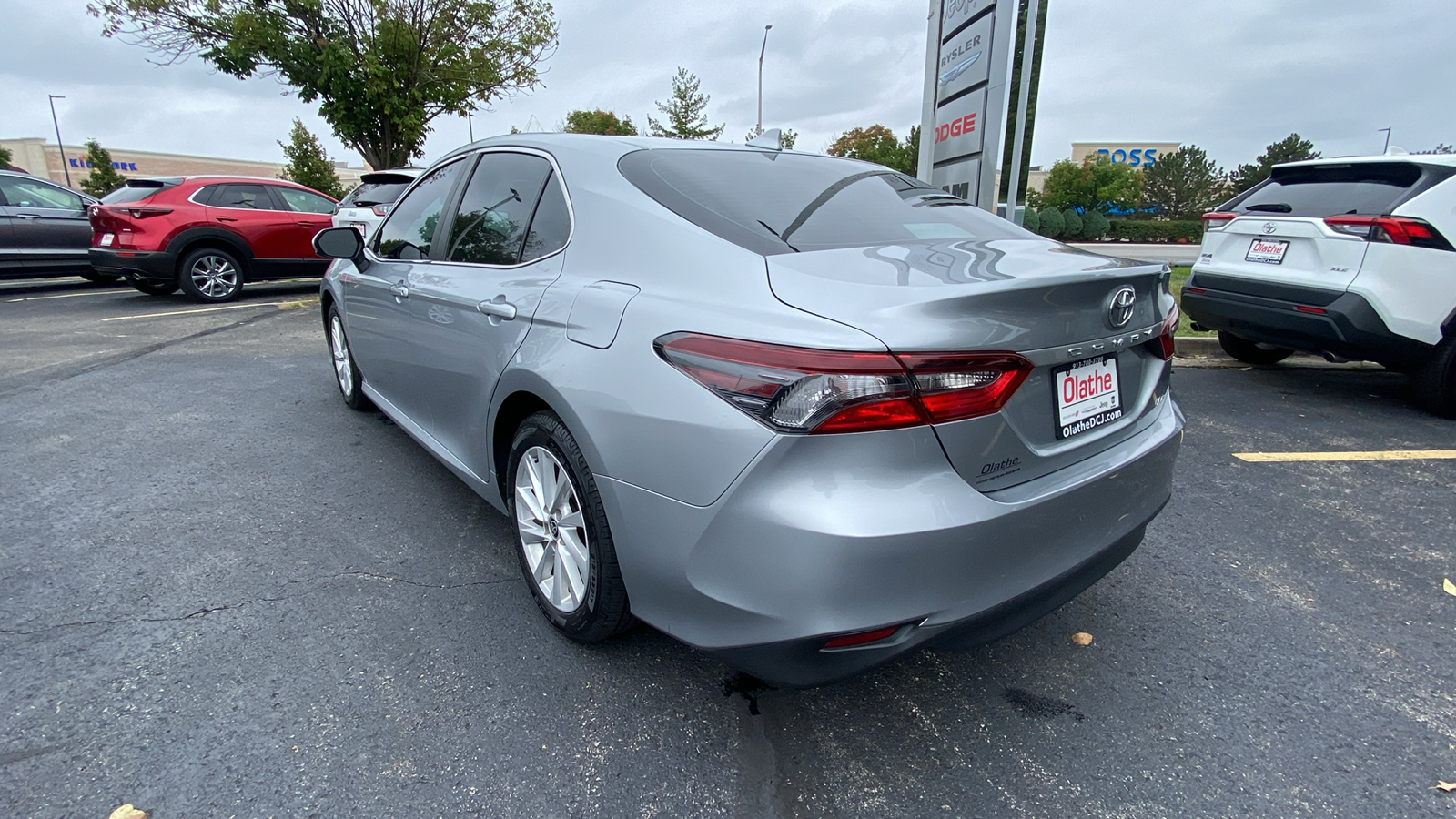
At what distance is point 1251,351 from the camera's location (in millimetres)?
6402

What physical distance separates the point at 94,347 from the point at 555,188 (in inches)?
258

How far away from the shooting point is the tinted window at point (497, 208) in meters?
2.62

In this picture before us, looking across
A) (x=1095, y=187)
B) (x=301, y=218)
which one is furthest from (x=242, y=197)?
(x=1095, y=187)

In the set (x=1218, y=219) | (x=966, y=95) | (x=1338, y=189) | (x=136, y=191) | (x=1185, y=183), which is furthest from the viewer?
(x=1185, y=183)

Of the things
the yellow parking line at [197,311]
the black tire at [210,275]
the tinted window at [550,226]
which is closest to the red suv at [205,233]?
the black tire at [210,275]

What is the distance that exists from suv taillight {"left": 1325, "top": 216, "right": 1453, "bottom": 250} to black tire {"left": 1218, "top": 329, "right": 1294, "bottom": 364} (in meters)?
1.79

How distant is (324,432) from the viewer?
4426 millimetres

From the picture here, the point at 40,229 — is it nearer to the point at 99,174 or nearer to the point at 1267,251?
the point at 1267,251

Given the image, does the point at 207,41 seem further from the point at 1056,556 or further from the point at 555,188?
the point at 1056,556

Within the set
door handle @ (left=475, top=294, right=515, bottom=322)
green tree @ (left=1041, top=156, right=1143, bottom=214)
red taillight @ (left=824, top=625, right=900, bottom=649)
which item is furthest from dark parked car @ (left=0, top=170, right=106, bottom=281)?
green tree @ (left=1041, top=156, right=1143, bottom=214)

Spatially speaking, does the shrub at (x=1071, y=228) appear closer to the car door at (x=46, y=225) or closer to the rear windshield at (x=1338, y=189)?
the rear windshield at (x=1338, y=189)

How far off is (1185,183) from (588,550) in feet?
205

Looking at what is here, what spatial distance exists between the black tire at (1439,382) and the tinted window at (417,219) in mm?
5809

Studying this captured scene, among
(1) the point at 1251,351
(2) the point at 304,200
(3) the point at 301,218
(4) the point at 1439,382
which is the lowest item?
(1) the point at 1251,351
